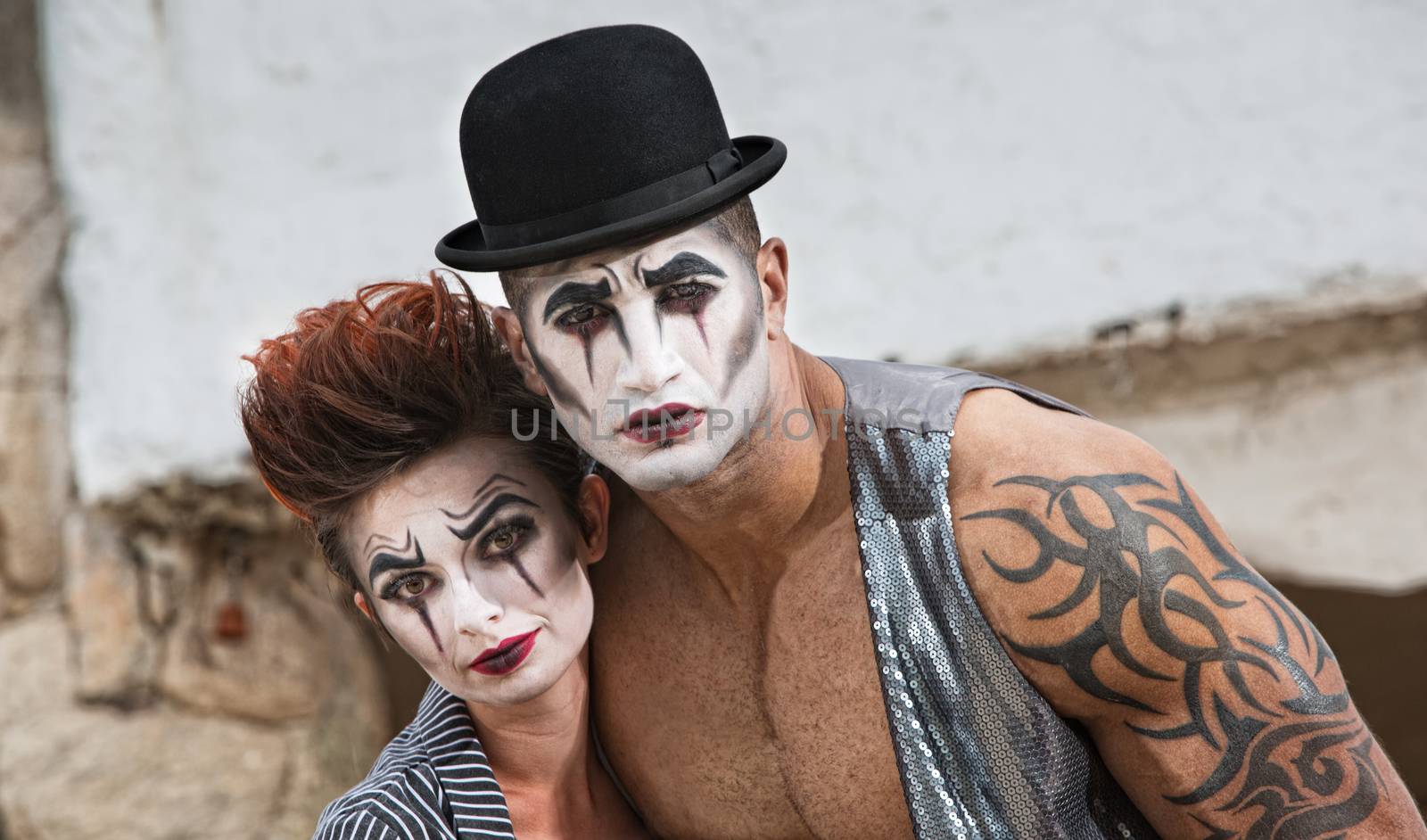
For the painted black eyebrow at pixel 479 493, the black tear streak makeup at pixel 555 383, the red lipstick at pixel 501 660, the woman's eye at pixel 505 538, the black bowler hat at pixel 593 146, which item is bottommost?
the red lipstick at pixel 501 660

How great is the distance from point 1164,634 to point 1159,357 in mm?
1963

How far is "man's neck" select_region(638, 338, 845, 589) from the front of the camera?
7.31ft

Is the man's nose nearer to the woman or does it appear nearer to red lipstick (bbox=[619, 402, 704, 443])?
red lipstick (bbox=[619, 402, 704, 443])

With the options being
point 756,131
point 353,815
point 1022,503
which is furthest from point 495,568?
point 756,131

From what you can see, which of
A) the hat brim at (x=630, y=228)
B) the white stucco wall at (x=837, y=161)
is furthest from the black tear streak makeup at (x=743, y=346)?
the white stucco wall at (x=837, y=161)

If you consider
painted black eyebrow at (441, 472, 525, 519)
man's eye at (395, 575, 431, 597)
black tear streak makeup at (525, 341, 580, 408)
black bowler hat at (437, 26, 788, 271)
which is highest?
black bowler hat at (437, 26, 788, 271)

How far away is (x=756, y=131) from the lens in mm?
3963

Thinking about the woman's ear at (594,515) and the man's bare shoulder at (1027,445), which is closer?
the man's bare shoulder at (1027,445)

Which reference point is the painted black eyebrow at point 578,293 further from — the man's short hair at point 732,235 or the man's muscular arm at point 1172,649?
the man's muscular arm at point 1172,649

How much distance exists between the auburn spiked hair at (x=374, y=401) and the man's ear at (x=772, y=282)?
1.46 ft

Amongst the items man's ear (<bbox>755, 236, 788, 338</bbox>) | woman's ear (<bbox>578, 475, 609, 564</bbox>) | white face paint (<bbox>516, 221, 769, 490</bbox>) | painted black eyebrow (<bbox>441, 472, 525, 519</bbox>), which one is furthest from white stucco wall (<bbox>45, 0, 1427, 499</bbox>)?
white face paint (<bbox>516, 221, 769, 490</bbox>)

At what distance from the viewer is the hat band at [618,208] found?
203 cm

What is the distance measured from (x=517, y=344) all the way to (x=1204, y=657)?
115 cm

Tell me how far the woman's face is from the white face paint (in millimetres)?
254
